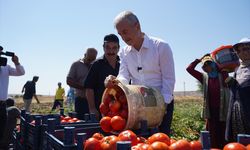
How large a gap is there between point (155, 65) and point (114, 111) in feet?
1.90

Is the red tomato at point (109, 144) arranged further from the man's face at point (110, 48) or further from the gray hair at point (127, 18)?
the man's face at point (110, 48)

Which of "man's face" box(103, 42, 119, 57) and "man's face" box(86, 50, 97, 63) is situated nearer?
"man's face" box(103, 42, 119, 57)

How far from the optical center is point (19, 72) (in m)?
4.91

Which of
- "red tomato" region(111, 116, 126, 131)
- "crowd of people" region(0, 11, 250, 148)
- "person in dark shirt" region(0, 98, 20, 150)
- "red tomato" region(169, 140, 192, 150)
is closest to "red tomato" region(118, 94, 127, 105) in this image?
"crowd of people" region(0, 11, 250, 148)

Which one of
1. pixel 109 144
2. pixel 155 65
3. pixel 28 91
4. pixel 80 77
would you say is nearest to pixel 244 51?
pixel 155 65

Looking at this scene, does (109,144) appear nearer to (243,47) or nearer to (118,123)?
(118,123)

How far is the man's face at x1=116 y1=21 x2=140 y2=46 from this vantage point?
2.48 metres

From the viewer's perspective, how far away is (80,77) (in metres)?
5.16

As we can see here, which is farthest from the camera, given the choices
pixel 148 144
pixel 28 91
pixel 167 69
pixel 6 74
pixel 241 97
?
pixel 28 91

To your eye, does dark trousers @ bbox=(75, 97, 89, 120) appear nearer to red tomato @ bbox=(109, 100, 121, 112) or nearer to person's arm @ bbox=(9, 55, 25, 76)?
person's arm @ bbox=(9, 55, 25, 76)

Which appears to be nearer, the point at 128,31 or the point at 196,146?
the point at 196,146

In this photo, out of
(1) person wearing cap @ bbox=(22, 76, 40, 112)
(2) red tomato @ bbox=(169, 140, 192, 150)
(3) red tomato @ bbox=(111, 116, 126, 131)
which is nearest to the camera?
(2) red tomato @ bbox=(169, 140, 192, 150)

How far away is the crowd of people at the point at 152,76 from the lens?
2691 millimetres

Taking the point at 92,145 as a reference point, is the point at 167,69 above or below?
above
